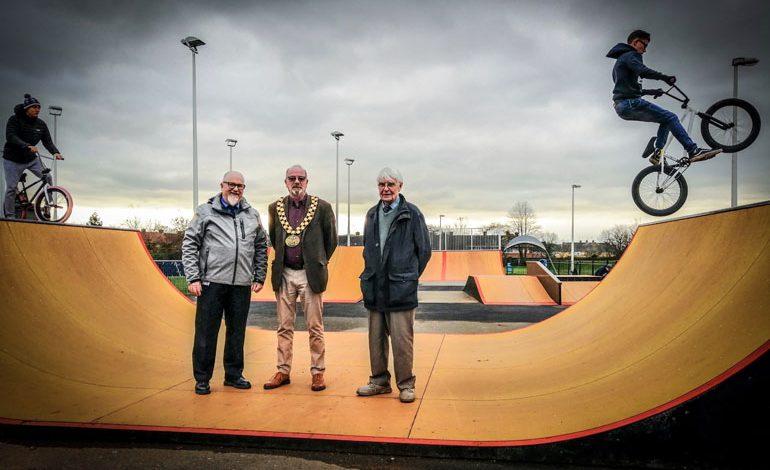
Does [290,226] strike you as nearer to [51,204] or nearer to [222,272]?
[222,272]

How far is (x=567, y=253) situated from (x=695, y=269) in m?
64.2

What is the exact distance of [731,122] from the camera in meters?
6.78

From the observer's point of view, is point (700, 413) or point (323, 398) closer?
point (700, 413)

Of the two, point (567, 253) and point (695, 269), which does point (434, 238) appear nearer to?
point (567, 253)

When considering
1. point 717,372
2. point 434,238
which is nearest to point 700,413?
point 717,372

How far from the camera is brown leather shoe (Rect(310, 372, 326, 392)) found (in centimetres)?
489

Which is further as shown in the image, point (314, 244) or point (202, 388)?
point (314, 244)

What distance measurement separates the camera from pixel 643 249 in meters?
7.48

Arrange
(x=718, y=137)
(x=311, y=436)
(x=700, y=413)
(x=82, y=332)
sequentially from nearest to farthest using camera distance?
(x=700, y=413) < (x=311, y=436) < (x=82, y=332) < (x=718, y=137)

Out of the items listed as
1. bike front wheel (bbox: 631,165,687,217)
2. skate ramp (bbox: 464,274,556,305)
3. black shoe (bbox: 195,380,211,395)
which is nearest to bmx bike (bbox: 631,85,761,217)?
bike front wheel (bbox: 631,165,687,217)

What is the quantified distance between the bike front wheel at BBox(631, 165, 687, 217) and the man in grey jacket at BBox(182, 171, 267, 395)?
5.78 meters

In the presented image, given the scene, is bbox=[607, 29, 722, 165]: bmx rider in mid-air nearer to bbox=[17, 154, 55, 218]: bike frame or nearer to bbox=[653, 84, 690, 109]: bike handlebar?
bbox=[653, 84, 690, 109]: bike handlebar

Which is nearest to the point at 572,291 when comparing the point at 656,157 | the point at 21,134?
the point at 656,157

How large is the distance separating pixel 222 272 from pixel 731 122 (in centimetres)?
698
